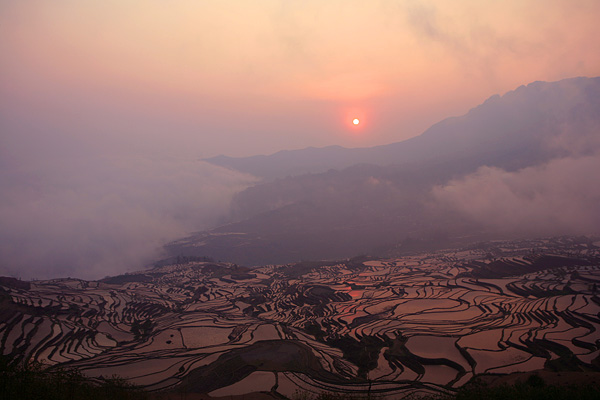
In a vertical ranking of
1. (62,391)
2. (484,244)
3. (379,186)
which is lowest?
(484,244)

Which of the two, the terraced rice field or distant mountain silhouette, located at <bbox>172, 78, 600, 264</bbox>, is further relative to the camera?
distant mountain silhouette, located at <bbox>172, 78, 600, 264</bbox>

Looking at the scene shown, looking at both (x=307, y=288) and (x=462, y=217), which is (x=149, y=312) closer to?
(x=307, y=288)

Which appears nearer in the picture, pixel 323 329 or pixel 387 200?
pixel 323 329

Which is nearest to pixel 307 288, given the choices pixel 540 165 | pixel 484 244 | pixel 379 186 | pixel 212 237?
pixel 484 244

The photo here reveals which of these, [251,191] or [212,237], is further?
[251,191]

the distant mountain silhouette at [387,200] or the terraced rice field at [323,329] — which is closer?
the terraced rice field at [323,329]
